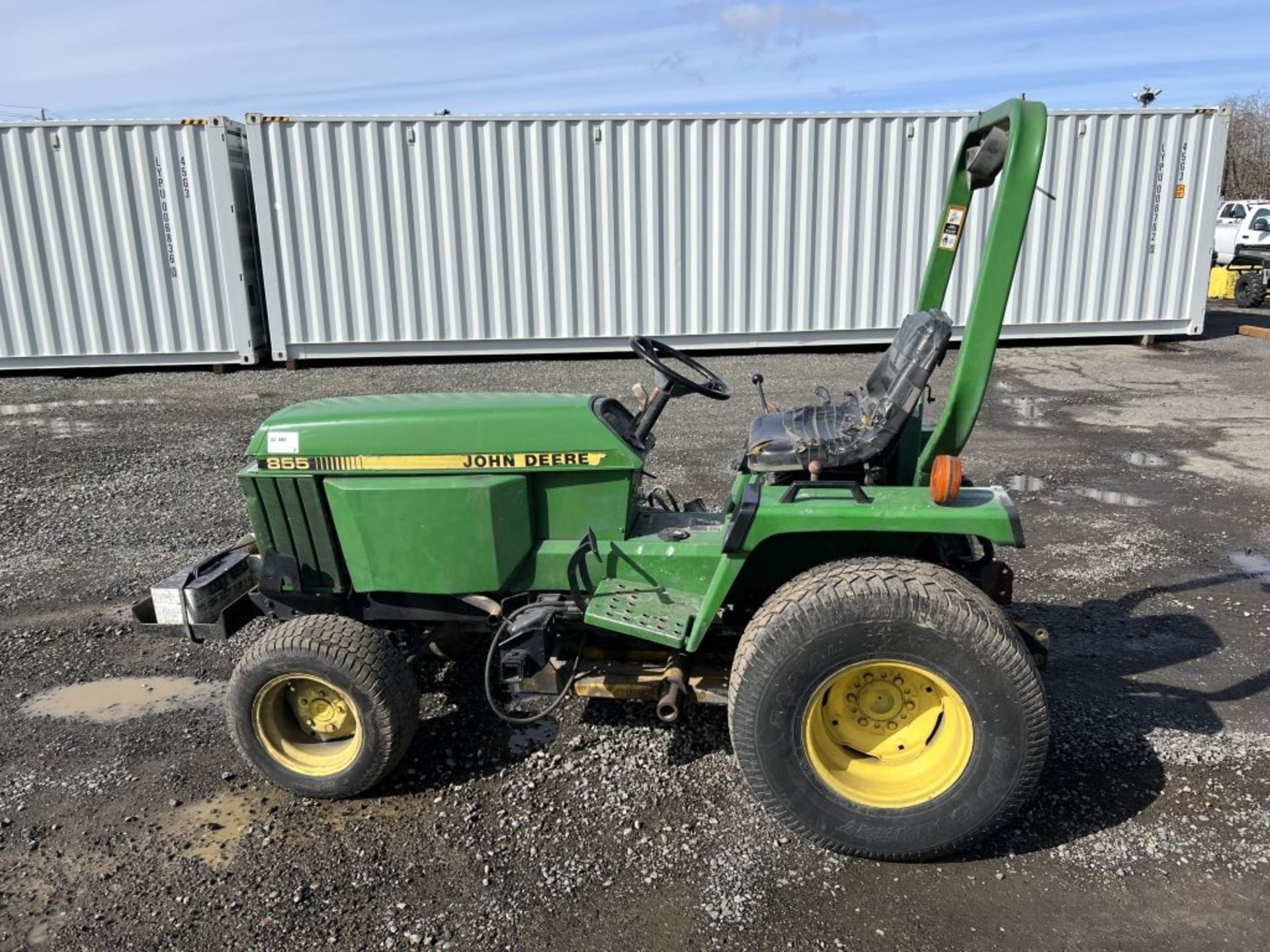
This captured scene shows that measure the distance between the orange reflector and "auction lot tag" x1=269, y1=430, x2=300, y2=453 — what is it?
1.89 metres

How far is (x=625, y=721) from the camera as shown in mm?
3375

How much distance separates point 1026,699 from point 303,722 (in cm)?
217

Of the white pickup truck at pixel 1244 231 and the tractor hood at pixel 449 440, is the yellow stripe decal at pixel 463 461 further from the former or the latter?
the white pickup truck at pixel 1244 231

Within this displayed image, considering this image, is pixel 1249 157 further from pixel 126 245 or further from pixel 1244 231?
pixel 126 245

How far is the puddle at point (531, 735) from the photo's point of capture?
3.22 m

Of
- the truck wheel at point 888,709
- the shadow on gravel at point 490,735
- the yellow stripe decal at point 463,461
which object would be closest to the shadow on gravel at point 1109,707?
the truck wheel at point 888,709

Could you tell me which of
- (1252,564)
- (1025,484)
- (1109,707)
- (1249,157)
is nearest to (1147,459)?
(1025,484)

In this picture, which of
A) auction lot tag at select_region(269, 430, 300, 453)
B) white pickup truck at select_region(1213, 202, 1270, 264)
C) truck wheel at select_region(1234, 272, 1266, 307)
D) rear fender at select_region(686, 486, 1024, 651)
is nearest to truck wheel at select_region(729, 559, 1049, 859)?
rear fender at select_region(686, 486, 1024, 651)

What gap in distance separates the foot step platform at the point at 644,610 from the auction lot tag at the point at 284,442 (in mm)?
1033

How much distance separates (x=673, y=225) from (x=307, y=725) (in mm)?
8376

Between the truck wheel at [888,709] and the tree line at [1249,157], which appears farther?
the tree line at [1249,157]

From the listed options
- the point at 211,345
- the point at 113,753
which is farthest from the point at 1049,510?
the point at 211,345

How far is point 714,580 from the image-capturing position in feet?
8.83

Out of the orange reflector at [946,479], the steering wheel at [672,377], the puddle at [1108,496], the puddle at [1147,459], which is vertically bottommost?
the puddle at [1108,496]
